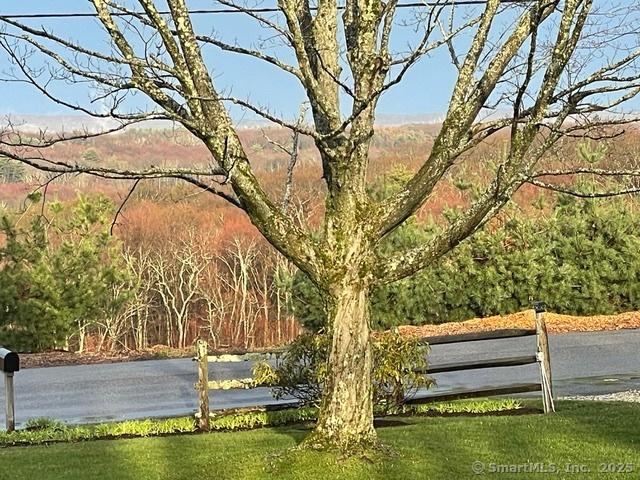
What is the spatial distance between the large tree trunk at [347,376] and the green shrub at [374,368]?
2294mm

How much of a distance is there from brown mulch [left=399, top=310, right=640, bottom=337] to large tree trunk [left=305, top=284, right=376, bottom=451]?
12845mm

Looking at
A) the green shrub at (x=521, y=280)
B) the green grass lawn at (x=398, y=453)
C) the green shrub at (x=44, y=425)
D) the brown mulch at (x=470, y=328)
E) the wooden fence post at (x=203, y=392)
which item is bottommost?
the green grass lawn at (x=398, y=453)

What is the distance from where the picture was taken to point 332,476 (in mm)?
6281

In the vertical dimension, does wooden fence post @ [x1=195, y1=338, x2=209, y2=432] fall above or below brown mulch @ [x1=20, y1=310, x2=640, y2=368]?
below

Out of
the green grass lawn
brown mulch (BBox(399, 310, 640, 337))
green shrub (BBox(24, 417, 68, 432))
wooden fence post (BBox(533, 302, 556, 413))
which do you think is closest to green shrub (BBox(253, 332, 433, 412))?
the green grass lawn

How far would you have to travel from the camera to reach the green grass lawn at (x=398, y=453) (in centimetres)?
646

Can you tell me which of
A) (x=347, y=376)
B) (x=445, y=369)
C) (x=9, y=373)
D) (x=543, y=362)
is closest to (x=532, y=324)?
(x=445, y=369)

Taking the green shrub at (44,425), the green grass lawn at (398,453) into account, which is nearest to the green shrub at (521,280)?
the green shrub at (44,425)

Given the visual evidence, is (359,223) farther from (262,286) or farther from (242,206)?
(262,286)

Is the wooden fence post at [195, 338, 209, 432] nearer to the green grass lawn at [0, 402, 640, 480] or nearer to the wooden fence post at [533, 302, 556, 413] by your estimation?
the green grass lawn at [0, 402, 640, 480]

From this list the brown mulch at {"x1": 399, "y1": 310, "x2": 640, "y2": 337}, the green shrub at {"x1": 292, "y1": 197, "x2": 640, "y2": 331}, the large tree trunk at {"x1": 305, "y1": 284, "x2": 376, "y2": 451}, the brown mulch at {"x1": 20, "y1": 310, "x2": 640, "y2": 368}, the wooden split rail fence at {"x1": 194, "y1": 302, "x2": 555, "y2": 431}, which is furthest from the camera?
the green shrub at {"x1": 292, "y1": 197, "x2": 640, "y2": 331}

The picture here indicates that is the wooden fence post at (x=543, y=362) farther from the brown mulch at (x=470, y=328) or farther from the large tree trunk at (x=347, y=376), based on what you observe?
the brown mulch at (x=470, y=328)

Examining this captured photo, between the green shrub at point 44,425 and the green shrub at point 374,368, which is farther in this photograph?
the green shrub at point 44,425

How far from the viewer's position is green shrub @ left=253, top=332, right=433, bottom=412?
9281 millimetres
